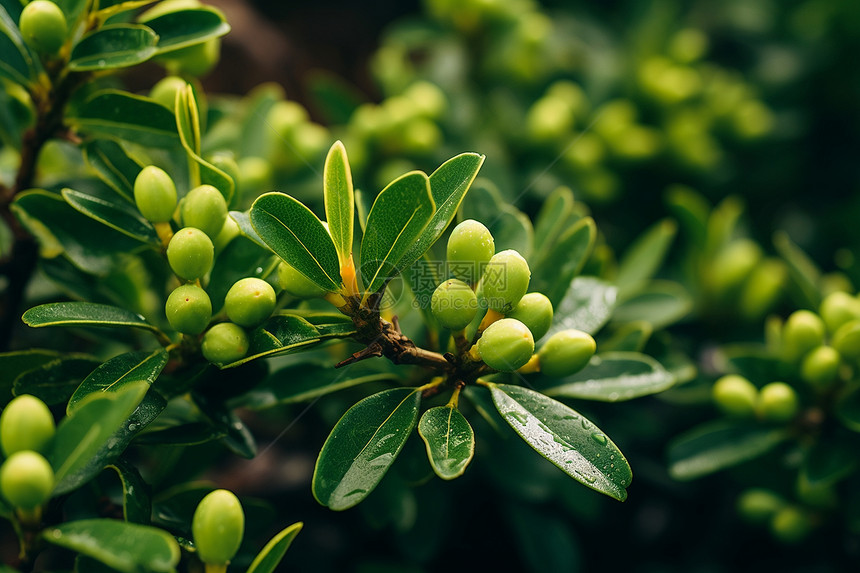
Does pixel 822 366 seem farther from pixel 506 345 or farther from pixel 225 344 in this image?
pixel 225 344

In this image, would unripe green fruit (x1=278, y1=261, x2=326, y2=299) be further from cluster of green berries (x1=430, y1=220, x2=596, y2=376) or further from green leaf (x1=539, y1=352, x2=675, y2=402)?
green leaf (x1=539, y1=352, x2=675, y2=402)

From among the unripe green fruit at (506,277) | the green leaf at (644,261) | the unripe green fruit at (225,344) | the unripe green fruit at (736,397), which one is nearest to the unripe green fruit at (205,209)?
the unripe green fruit at (225,344)

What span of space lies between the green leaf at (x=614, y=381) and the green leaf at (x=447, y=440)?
8.9 inches

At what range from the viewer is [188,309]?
2.60 ft

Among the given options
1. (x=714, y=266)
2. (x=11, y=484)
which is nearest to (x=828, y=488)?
(x=714, y=266)

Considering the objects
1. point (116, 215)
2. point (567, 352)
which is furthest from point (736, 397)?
point (116, 215)

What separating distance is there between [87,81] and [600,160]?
1.24m

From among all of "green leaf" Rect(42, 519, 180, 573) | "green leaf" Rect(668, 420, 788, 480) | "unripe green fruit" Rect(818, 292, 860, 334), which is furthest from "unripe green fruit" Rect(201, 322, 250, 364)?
"unripe green fruit" Rect(818, 292, 860, 334)

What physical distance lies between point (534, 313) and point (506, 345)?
0.28 ft

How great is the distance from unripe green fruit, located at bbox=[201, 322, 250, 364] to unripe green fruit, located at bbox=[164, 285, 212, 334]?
2 cm

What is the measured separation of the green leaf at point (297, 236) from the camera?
2.45 feet

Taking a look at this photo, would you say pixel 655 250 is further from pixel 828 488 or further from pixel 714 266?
pixel 828 488

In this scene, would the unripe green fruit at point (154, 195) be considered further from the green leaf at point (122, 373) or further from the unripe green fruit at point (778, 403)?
the unripe green fruit at point (778, 403)

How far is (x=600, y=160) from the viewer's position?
1.72 metres
